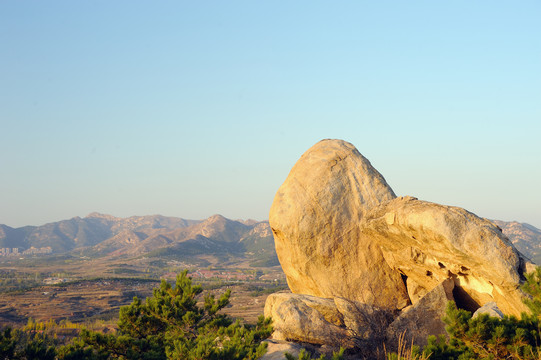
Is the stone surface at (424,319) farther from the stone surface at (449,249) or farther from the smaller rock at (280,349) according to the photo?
the smaller rock at (280,349)

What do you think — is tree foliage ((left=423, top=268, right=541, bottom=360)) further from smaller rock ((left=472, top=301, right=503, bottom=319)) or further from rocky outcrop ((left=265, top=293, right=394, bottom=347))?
rocky outcrop ((left=265, top=293, right=394, bottom=347))

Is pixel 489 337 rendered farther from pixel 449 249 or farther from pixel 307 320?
pixel 307 320

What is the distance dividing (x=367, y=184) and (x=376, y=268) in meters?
3.21

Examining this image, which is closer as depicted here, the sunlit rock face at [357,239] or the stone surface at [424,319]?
the stone surface at [424,319]

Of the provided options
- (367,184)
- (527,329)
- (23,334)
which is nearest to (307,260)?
(367,184)

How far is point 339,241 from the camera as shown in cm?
1773

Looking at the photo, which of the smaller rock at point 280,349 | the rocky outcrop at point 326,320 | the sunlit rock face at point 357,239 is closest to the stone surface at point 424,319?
the rocky outcrop at point 326,320

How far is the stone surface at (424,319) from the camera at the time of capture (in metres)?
15.0

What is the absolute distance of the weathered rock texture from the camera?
14125 mm

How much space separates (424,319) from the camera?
50.4 ft

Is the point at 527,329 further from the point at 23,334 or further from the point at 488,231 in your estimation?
the point at 23,334

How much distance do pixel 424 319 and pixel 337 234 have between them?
4.25 meters

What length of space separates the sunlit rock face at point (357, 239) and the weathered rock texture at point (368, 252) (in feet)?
0.12

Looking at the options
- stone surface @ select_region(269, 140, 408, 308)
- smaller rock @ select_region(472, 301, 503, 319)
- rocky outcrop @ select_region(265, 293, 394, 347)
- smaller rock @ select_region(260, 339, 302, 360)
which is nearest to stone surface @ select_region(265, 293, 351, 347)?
rocky outcrop @ select_region(265, 293, 394, 347)
